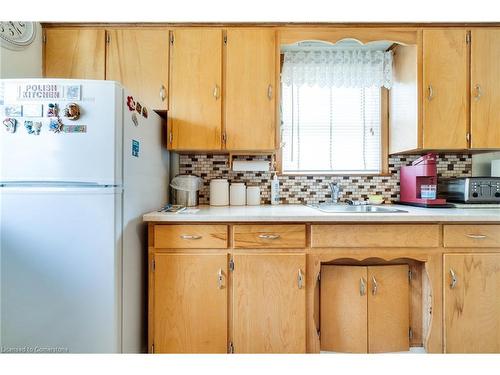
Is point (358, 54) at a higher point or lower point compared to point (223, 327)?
higher

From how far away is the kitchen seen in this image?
126cm

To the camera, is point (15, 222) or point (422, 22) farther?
point (422, 22)

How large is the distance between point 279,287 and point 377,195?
48.5 inches

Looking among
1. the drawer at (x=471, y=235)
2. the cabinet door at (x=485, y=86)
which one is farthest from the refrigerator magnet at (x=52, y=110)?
the cabinet door at (x=485, y=86)

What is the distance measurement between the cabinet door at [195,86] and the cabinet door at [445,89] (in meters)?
1.41

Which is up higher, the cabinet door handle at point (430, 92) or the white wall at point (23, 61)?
the white wall at point (23, 61)

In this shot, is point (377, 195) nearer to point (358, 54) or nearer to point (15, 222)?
point (358, 54)

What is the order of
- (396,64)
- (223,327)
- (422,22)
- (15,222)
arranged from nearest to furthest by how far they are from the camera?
(15,222), (223,327), (422,22), (396,64)

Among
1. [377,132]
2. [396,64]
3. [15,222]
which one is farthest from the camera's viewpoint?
[377,132]

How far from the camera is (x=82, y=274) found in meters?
1.27

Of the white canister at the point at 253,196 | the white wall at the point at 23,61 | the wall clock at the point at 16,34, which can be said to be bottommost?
the white canister at the point at 253,196

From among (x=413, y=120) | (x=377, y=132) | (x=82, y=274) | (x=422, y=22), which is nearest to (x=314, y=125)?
(x=377, y=132)

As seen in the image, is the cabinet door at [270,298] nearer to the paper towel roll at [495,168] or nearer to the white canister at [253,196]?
the white canister at [253,196]

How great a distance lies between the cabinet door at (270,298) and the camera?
1463mm
